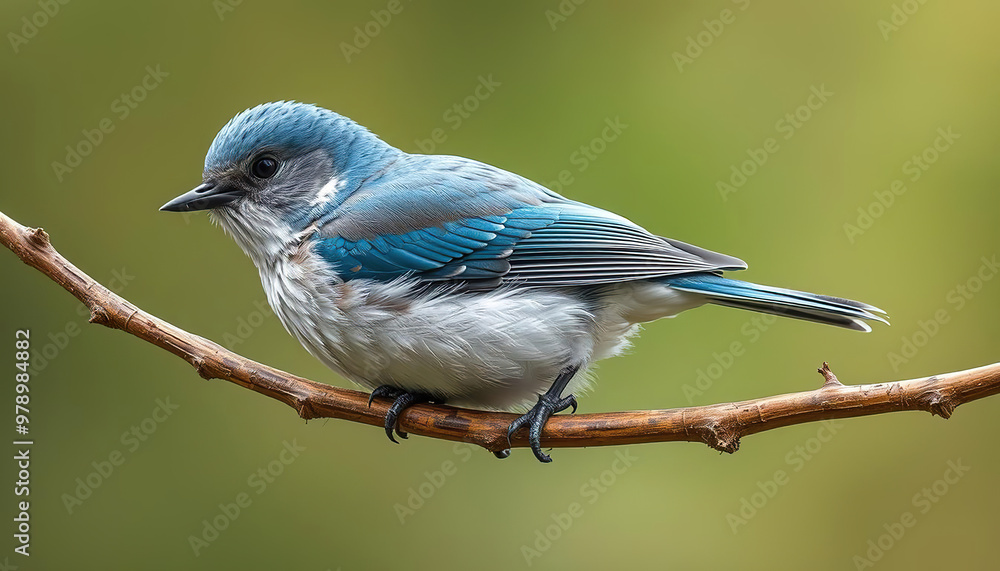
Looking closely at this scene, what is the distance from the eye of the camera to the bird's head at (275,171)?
425 cm

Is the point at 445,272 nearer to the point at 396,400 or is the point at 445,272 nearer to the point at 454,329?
the point at 454,329

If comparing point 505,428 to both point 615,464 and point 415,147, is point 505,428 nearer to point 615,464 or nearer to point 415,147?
point 615,464

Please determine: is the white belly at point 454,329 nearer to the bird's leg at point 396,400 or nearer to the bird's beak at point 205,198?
the bird's leg at point 396,400

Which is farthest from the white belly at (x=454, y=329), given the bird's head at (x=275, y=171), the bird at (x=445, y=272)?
the bird's head at (x=275, y=171)

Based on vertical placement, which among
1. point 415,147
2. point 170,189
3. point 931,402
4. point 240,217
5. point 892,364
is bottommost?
point 170,189

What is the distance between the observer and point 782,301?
12.0 feet

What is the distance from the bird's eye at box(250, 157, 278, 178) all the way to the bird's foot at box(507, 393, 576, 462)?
5.59 ft

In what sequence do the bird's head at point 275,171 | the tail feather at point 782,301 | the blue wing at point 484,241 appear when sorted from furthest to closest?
the bird's head at point 275,171, the blue wing at point 484,241, the tail feather at point 782,301

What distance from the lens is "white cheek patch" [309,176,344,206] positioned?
4332mm

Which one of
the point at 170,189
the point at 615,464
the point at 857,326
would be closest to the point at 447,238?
the point at 857,326

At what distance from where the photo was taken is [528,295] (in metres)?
3.99

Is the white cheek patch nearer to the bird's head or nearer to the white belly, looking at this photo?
the bird's head

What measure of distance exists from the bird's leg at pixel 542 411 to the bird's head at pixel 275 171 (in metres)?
1.38

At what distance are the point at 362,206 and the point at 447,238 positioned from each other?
1.47 ft
